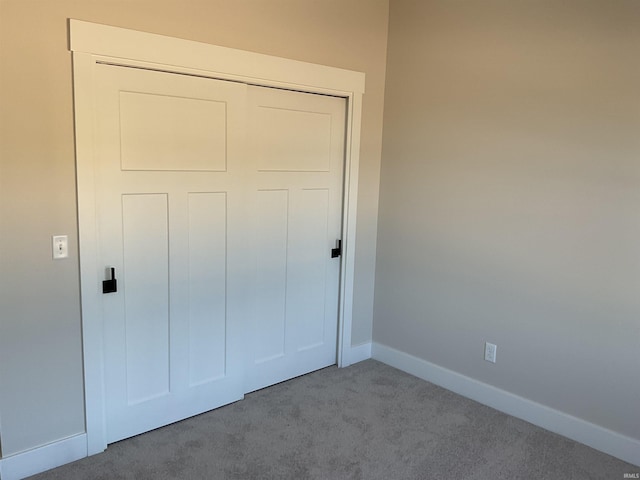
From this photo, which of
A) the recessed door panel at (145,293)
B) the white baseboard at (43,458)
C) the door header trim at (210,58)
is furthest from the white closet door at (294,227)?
the white baseboard at (43,458)

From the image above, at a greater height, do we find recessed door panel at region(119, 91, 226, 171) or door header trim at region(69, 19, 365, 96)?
door header trim at region(69, 19, 365, 96)

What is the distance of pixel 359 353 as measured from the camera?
3.88m

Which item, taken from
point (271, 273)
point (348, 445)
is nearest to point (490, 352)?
point (348, 445)

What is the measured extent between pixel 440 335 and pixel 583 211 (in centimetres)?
125

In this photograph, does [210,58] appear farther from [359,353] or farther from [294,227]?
[359,353]

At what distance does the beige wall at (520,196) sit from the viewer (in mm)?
2637

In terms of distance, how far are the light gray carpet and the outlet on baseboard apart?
1.00ft

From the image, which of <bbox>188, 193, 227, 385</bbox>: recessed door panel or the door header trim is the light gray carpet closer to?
<bbox>188, 193, 227, 385</bbox>: recessed door panel

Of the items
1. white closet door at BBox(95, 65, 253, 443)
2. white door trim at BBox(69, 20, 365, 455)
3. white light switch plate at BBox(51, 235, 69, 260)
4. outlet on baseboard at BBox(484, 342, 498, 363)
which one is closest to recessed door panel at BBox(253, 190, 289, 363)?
white closet door at BBox(95, 65, 253, 443)

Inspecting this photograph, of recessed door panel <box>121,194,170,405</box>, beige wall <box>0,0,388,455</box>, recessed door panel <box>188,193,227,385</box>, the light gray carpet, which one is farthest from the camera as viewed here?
recessed door panel <box>188,193,227,385</box>

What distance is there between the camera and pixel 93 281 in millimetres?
2473

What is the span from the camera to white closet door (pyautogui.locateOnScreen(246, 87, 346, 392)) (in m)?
3.16

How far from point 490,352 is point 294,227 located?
149 cm

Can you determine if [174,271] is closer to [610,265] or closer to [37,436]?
[37,436]
